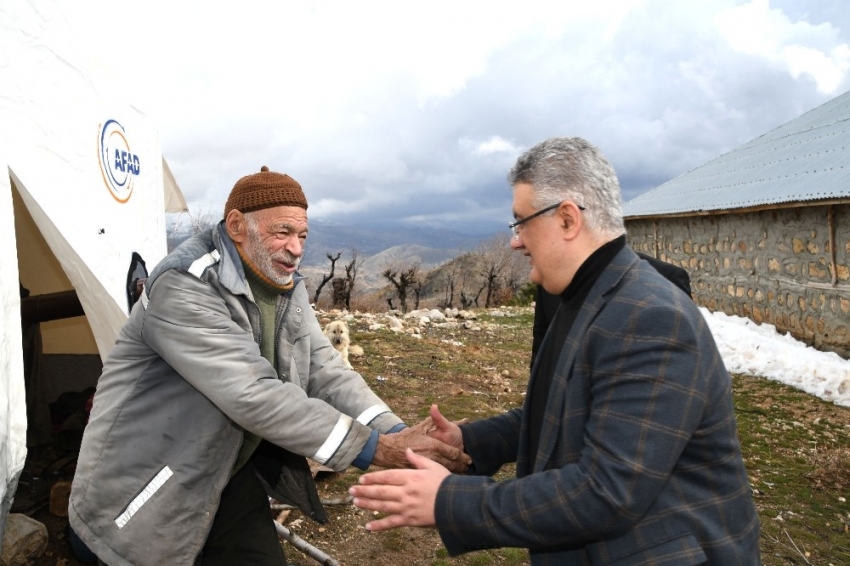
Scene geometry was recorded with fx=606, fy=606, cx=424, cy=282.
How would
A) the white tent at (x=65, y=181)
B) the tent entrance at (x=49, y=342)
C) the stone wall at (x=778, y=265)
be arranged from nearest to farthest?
the white tent at (x=65, y=181)
the tent entrance at (x=49, y=342)
the stone wall at (x=778, y=265)

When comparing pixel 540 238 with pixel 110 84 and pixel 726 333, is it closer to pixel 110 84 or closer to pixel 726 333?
pixel 110 84

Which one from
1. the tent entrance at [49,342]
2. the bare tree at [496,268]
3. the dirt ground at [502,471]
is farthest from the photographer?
the bare tree at [496,268]

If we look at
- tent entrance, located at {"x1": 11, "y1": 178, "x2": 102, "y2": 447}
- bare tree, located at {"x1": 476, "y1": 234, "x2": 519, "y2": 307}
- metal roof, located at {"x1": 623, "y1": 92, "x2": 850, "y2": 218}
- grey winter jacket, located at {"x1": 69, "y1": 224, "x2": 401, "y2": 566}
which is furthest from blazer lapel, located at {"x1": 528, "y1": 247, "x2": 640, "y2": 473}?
bare tree, located at {"x1": 476, "y1": 234, "x2": 519, "y2": 307}

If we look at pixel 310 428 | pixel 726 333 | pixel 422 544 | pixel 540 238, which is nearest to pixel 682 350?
pixel 540 238

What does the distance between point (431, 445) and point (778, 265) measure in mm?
10702

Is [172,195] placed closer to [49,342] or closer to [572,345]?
[49,342]

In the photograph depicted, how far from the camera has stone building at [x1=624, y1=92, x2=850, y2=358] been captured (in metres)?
9.70

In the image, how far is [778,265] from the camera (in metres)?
11.2

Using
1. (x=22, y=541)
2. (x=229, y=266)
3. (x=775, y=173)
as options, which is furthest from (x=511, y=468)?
(x=775, y=173)

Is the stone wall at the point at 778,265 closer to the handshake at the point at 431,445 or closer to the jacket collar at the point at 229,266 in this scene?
the handshake at the point at 431,445

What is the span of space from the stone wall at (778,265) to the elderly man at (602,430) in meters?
9.51

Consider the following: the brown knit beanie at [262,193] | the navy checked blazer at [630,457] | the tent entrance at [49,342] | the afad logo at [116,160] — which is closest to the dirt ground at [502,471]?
the tent entrance at [49,342]

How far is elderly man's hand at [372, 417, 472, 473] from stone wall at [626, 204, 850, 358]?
923cm

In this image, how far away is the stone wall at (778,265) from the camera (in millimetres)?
9648
